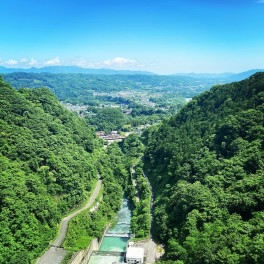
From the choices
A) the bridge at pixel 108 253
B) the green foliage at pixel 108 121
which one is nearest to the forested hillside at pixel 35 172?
the bridge at pixel 108 253

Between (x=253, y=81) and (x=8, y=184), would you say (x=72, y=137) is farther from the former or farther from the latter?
(x=253, y=81)

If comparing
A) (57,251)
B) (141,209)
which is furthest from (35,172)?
(141,209)

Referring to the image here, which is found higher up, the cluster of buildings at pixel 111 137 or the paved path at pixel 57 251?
the paved path at pixel 57 251

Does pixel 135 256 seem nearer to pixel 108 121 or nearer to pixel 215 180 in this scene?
pixel 215 180

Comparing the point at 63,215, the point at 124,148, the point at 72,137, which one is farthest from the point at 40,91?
the point at 63,215

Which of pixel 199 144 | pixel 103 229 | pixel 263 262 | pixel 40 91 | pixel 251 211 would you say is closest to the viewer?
pixel 263 262

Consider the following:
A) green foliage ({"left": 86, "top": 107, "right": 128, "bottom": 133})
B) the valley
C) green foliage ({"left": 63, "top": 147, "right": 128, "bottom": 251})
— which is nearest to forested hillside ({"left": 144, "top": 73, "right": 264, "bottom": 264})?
the valley

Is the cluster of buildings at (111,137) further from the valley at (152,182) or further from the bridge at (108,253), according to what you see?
the bridge at (108,253)
